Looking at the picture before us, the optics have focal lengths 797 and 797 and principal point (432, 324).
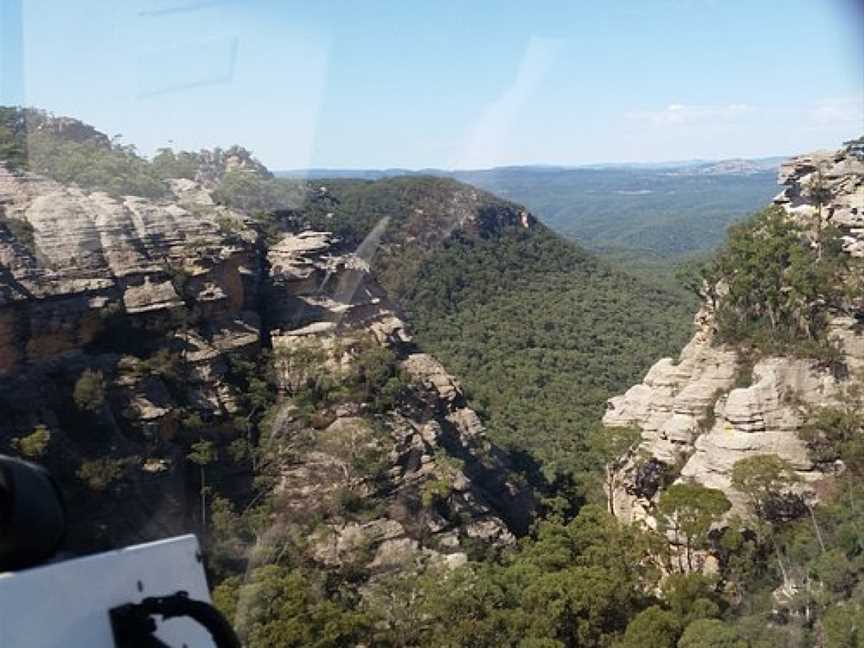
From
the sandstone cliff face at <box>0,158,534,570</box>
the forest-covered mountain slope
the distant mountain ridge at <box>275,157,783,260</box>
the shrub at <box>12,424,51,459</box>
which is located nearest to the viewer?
the forest-covered mountain slope

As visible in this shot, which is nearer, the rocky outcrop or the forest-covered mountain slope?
the forest-covered mountain slope

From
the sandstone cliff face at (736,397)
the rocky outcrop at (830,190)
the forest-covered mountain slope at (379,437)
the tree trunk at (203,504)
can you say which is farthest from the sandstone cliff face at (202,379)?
the rocky outcrop at (830,190)

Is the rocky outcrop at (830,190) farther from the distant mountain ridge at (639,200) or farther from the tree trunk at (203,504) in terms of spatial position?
the distant mountain ridge at (639,200)

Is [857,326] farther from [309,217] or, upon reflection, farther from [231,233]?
[309,217]

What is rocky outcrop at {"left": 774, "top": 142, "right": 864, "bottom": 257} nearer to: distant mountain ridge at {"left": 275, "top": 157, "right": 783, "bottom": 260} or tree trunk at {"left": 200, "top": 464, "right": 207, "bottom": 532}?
tree trunk at {"left": 200, "top": 464, "right": 207, "bottom": 532}

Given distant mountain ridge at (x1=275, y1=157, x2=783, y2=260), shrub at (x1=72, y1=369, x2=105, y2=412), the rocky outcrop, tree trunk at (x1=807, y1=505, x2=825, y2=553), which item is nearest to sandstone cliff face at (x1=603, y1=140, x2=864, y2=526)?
the rocky outcrop
